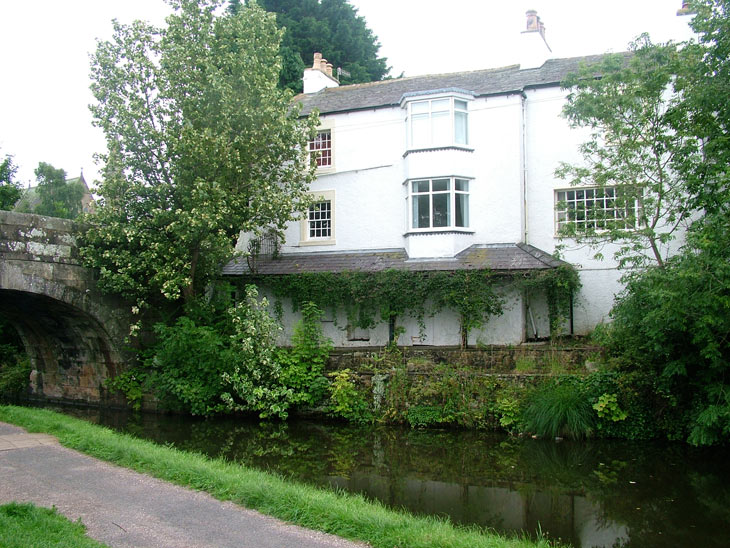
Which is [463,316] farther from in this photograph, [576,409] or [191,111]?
[191,111]

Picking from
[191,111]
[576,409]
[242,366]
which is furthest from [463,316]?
[191,111]

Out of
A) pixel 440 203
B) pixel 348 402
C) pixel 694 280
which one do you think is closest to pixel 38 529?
pixel 694 280

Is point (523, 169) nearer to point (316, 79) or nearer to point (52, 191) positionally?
point (316, 79)

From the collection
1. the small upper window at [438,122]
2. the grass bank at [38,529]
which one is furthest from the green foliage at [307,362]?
the grass bank at [38,529]

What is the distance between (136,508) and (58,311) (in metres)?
12.8

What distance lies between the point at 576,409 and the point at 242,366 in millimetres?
8265

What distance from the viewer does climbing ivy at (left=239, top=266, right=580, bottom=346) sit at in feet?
59.4

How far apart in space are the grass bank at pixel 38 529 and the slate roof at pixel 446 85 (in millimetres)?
15278

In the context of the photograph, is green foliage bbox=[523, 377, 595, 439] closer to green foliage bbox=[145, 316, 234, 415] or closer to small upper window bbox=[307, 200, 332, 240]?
green foliage bbox=[145, 316, 234, 415]

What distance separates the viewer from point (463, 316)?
1858cm

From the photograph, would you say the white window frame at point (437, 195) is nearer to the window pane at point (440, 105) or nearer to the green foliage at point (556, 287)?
the window pane at point (440, 105)

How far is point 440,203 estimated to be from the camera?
20.0m

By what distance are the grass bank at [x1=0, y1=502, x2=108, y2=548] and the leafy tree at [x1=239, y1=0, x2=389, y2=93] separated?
98.9 feet

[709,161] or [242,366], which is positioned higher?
[709,161]
